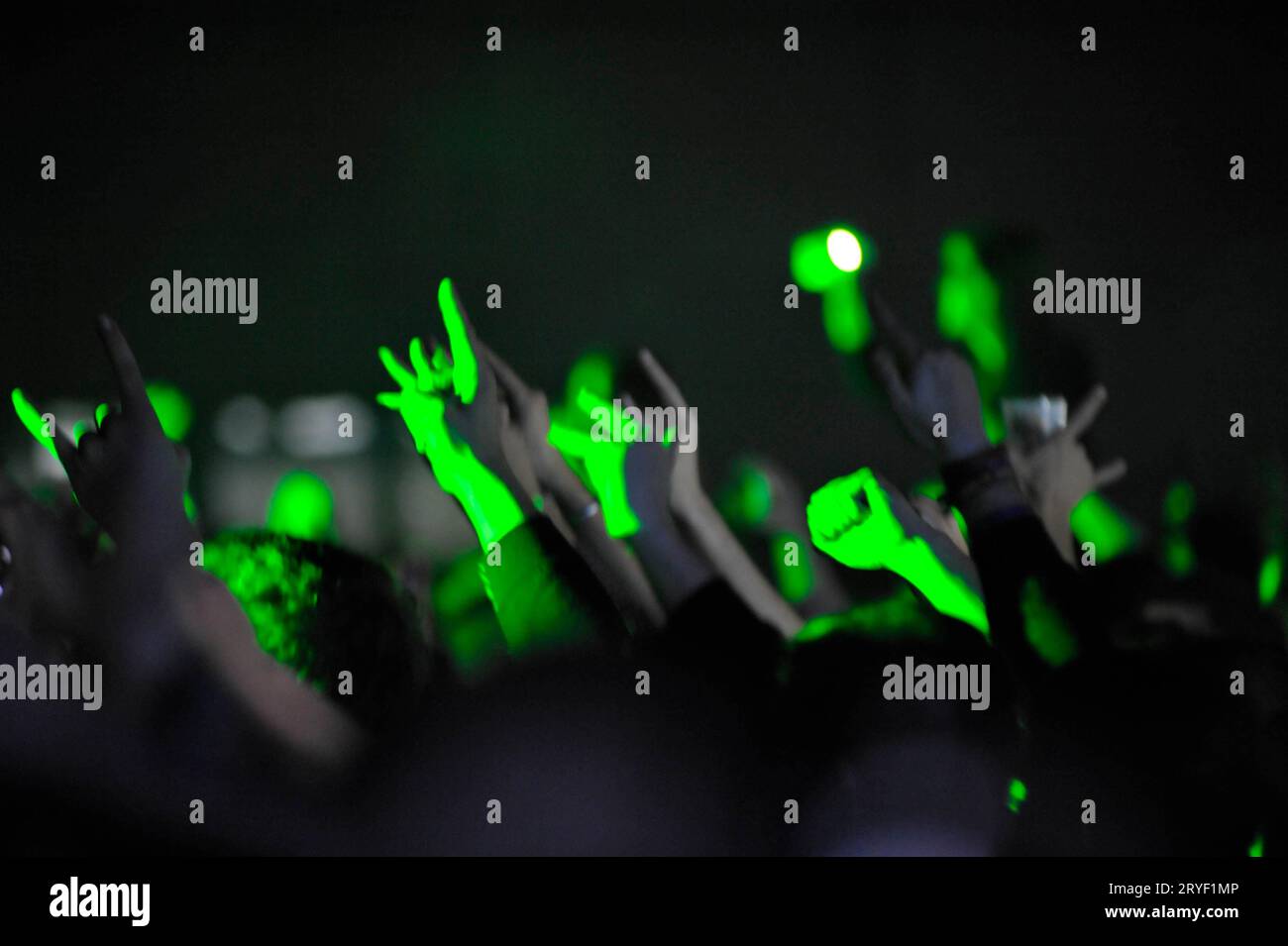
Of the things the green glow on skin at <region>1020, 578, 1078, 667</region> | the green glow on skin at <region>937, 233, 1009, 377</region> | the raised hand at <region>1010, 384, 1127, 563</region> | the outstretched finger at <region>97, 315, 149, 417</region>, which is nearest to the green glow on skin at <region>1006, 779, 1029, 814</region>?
the green glow on skin at <region>1020, 578, 1078, 667</region>

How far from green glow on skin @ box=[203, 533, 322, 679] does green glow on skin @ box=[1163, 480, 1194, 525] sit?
1.63 meters

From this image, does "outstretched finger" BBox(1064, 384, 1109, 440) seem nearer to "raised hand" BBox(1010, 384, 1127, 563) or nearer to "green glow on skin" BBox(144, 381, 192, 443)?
"raised hand" BBox(1010, 384, 1127, 563)

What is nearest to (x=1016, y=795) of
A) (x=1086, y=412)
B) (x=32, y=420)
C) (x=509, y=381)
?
(x=1086, y=412)

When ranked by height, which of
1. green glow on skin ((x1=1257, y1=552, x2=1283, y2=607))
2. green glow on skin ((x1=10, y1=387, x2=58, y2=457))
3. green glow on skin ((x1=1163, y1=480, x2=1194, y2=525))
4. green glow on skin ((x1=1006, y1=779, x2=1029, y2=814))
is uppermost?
green glow on skin ((x1=10, y1=387, x2=58, y2=457))

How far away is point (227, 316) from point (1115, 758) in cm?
191

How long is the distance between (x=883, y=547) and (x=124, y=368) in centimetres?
150

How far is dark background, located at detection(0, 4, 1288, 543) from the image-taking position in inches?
86.0

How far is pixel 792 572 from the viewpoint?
217 cm

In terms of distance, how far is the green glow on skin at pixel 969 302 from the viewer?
2.20 meters

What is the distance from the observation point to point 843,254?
220cm

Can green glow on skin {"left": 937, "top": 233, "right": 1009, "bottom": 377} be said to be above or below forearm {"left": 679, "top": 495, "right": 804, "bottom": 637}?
above
